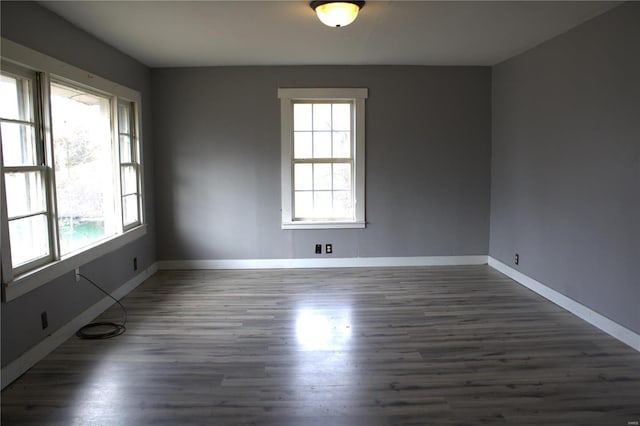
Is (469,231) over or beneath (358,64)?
beneath

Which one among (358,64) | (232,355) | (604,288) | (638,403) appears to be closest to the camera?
(638,403)

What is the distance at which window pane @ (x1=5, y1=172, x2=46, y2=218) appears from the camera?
9.78 ft

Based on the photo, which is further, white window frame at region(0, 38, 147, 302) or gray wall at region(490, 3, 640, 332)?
gray wall at region(490, 3, 640, 332)

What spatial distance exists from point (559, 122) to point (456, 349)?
230 cm

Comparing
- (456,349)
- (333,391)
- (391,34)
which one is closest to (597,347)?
(456,349)

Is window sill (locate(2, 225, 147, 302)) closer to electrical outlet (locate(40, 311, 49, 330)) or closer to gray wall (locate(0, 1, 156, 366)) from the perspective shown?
gray wall (locate(0, 1, 156, 366))

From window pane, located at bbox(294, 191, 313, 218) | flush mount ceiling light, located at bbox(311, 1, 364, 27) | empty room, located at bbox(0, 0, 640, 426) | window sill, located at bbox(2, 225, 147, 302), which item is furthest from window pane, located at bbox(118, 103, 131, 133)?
flush mount ceiling light, located at bbox(311, 1, 364, 27)

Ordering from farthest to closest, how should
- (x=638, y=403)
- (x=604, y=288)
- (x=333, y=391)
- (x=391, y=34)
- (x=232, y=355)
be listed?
(x=391, y=34)
(x=604, y=288)
(x=232, y=355)
(x=333, y=391)
(x=638, y=403)

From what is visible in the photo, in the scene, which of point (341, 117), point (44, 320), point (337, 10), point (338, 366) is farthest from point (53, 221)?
point (341, 117)

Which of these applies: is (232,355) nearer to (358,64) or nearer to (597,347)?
(597,347)

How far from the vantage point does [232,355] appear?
325 centimetres

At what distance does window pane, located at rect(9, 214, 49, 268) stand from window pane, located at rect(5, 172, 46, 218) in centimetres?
6

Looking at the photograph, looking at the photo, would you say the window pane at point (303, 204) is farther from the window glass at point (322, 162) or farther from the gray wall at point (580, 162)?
the gray wall at point (580, 162)

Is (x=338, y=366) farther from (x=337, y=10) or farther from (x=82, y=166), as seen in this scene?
(x=82, y=166)
